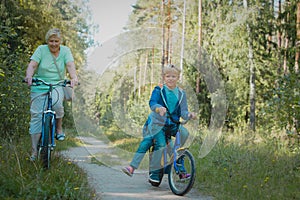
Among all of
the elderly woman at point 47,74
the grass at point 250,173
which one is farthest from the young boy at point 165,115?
the elderly woman at point 47,74

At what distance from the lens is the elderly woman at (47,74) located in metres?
5.21

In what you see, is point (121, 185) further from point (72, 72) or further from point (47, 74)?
point (47, 74)

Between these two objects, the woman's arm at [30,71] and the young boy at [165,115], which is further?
the young boy at [165,115]

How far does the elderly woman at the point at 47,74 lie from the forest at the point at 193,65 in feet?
3.20

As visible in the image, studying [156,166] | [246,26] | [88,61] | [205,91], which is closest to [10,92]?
[88,61]

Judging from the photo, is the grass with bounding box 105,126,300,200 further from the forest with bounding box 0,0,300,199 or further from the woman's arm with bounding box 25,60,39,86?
the woman's arm with bounding box 25,60,39,86

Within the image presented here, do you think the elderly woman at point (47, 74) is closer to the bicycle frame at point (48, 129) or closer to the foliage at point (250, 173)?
→ the bicycle frame at point (48, 129)

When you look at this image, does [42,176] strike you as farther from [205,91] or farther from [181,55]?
[205,91]

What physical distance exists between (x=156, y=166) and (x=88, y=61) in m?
2.20

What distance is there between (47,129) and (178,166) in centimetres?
174

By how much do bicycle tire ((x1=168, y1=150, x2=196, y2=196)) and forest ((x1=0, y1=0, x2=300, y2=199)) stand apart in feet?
1.86

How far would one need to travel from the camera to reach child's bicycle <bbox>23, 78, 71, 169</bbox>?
16.1 ft

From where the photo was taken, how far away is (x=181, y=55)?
1475 centimetres

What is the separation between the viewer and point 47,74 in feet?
17.4
